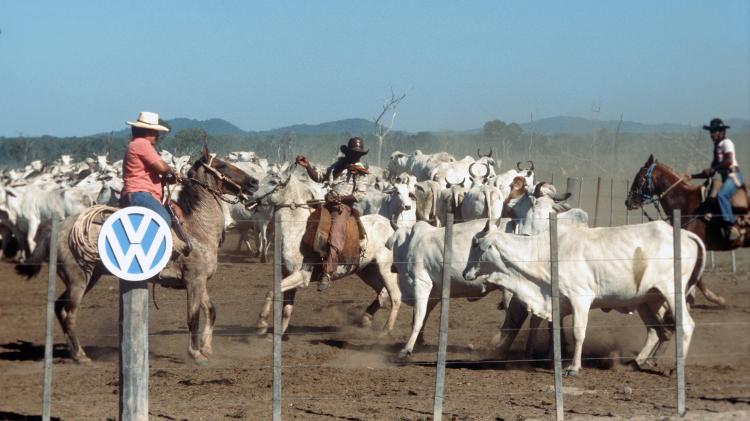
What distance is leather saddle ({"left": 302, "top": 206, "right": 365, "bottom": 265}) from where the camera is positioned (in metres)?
14.5

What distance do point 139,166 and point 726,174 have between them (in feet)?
26.8

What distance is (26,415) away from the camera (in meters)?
10.0

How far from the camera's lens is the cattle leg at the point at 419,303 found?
13.1m

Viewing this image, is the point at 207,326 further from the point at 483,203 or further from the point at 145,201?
the point at 483,203

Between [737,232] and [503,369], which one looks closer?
[503,369]

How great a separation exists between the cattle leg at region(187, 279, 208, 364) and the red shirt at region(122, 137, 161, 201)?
167 centimetres

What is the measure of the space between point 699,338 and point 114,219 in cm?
800

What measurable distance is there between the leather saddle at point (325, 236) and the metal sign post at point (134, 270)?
226 inches

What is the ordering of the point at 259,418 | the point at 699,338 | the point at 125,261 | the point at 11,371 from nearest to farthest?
the point at 125,261
the point at 259,418
the point at 11,371
the point at 699,338

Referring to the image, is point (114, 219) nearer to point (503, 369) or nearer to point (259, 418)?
point (259, 418)

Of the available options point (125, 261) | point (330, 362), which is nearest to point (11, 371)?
point (330, 362)

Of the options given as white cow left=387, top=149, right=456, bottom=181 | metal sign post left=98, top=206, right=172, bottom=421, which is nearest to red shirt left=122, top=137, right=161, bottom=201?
metal sign post left=98, top=206, right=172, bottom=421

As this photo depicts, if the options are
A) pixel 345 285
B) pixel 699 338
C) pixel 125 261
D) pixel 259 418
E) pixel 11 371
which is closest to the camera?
pixel 125 261

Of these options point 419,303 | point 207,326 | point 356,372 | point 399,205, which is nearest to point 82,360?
point 207,326
